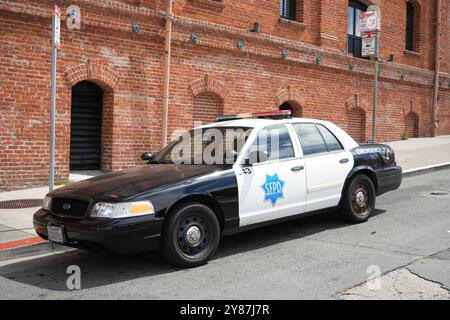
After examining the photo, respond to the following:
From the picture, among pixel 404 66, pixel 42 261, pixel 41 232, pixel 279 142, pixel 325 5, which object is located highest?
pixel 325 5

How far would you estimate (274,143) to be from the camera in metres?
6.55

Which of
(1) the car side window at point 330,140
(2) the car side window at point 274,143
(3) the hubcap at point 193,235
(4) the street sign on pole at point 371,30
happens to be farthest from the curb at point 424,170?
(3) the hubcap at point 193,235

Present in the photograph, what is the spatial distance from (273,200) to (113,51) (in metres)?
6.69

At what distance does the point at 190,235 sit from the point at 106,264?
1055mm

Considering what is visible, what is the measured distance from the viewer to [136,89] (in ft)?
38.9

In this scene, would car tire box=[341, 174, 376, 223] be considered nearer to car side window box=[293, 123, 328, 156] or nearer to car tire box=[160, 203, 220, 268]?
car side window box=[293, 123, 328, 156]

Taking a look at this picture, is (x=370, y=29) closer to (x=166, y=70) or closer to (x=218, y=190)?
(x=166, y=70)

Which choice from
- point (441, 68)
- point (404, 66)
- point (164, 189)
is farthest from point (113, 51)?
point (441, 68)

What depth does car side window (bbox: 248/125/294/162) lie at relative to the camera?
6348 mm

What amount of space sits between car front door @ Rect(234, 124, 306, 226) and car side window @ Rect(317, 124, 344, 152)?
69cm

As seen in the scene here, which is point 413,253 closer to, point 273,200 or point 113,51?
point 273,200

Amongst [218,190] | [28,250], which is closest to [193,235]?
[218,190]

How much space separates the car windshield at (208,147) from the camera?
6199mm

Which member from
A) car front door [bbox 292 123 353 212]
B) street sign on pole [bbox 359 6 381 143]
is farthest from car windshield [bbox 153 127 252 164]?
street sign on pole [bbox 359 6 381 143]
